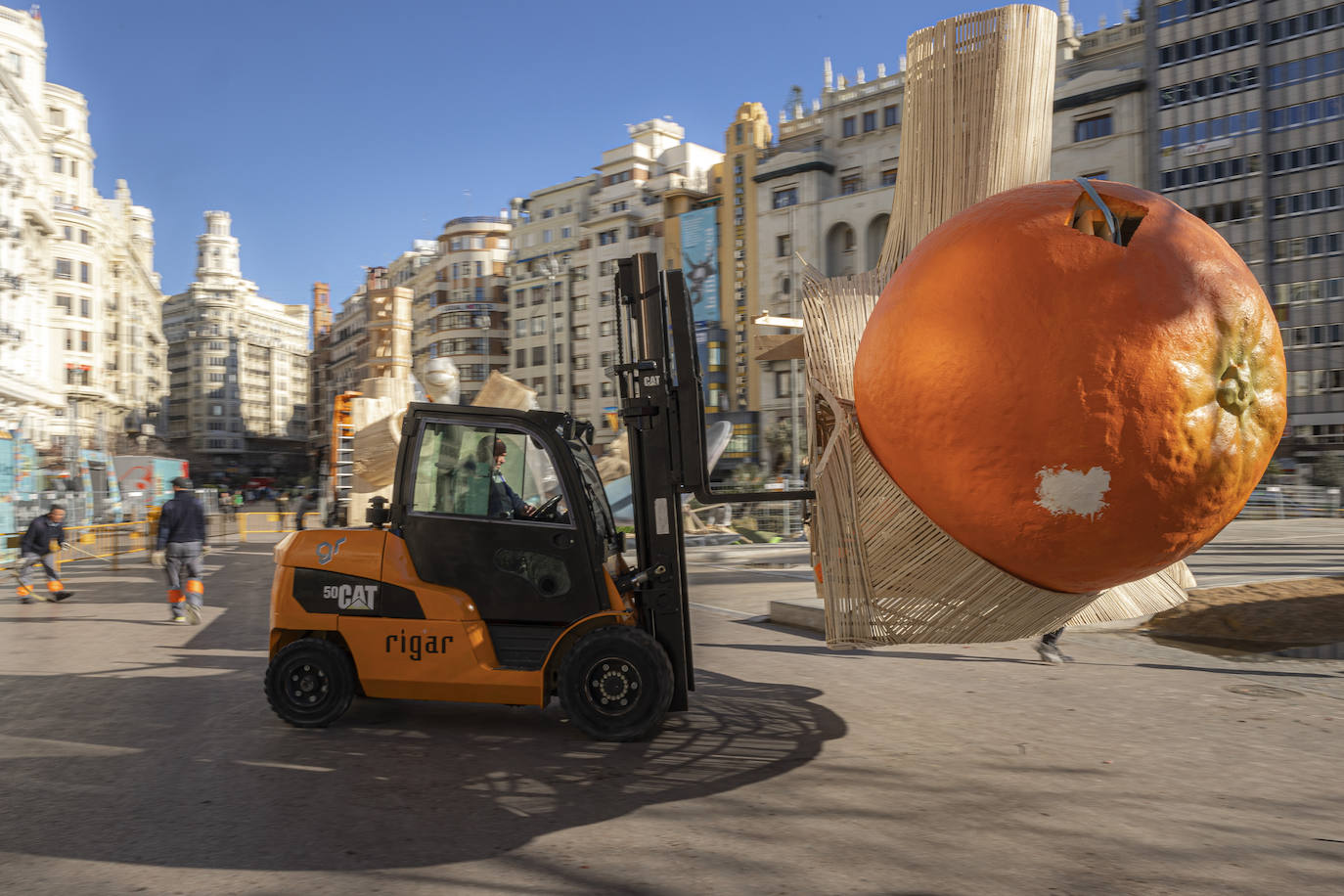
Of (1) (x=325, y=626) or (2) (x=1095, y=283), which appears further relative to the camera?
(1) (x=325, y=626)

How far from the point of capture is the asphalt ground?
171 inches

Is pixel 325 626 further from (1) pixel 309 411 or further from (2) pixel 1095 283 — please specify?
(1) pixel 309 411

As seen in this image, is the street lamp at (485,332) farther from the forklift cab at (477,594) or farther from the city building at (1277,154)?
the forklift cab at (477,594)

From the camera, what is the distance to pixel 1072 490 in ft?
14.2

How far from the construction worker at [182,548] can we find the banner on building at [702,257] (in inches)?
1933

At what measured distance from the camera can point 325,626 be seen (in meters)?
6.77

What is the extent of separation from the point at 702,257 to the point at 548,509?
57.1m

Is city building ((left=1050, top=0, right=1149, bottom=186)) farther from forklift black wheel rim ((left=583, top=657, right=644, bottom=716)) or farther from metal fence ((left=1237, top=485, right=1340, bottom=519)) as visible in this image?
forklift black wheel rim ((left=583, top=657, right=644, bottom=716))

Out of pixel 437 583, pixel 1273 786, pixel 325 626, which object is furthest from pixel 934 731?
pixel 325 626

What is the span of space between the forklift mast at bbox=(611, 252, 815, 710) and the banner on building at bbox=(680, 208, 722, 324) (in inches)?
2131

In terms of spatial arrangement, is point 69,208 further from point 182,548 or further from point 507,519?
point 507,519

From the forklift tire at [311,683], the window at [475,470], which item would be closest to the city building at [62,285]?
the forklift tire at [311,683]

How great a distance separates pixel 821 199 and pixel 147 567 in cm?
4296

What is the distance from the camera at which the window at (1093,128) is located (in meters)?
46.2
